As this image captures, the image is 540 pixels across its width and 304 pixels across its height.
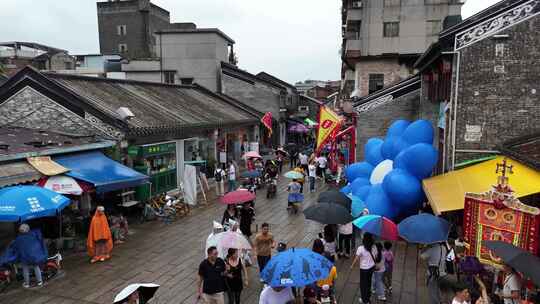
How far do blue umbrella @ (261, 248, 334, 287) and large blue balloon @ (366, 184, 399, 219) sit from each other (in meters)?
6.17

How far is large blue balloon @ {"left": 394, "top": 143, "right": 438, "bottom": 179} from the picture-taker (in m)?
11.6

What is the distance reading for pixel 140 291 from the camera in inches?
242

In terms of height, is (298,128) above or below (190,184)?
above

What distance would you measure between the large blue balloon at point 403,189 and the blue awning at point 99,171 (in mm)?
7919

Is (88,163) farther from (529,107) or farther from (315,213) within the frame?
(529,107)

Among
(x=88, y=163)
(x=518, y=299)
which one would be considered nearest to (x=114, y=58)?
(x=88, y=163)

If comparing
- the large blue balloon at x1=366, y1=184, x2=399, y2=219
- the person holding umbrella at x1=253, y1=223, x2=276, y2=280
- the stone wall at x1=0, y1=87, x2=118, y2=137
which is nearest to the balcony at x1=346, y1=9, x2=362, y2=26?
the large blue balloon at x1=366, y1=184, x2=399, y2=219

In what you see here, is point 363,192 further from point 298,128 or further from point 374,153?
point 298,128

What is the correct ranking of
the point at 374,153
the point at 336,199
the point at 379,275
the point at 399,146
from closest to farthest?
1. the point at 379,275
2. the point at 336,199
3. the point at 399,146
4. the point at 374,153

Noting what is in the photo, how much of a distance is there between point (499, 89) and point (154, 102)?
15026mm

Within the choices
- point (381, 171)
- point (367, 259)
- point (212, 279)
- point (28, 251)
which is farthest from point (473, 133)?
point (28, 251)

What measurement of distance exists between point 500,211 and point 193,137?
15078mm

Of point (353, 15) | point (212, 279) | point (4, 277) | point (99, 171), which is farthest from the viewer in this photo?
point (353, 15)

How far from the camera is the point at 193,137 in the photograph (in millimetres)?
20781
